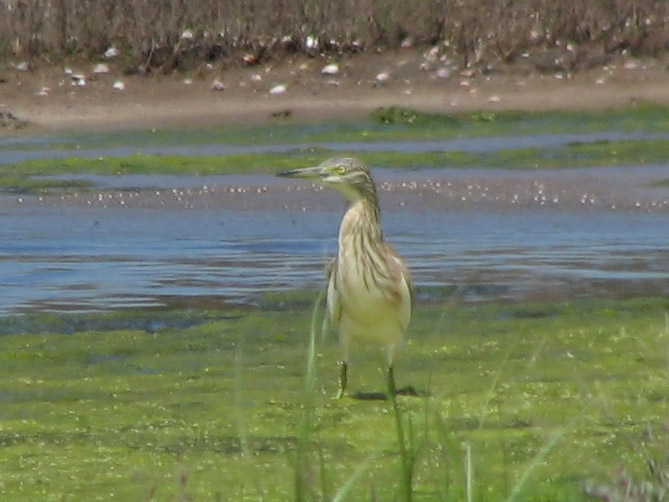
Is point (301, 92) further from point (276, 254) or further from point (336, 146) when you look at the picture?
point (276, 254)

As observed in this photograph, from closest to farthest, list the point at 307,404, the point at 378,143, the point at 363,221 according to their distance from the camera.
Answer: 1. the point at 307,404
2. the point at 363,221
3. the point at 378,143

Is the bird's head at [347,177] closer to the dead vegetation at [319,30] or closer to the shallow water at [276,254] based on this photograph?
the shallow water at [276,254]

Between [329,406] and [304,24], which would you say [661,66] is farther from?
[329,406]

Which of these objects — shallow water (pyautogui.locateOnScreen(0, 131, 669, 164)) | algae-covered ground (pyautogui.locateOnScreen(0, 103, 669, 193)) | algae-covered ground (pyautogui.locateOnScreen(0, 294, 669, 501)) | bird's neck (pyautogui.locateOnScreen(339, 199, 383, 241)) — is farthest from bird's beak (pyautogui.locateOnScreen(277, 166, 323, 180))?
shallow water (pyautogui.locateOnScreen(0, 131, 669, 164))

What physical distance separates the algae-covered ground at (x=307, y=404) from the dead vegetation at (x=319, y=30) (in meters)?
10.9

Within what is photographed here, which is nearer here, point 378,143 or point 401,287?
point 401,287

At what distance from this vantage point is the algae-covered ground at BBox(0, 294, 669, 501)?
5457 millimetres

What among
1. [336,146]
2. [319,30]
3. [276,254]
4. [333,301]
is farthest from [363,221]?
[319,30]

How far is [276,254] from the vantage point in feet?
36.5

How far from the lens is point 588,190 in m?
13.9

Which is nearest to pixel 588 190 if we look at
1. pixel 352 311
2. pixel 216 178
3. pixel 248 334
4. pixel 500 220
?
pixel 500 220

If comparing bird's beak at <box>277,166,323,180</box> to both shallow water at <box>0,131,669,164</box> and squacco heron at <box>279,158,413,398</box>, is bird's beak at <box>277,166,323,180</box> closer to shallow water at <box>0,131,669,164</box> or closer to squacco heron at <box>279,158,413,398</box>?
squacco heron at <box>279,158,413,398</box>

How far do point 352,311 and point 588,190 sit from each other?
7262mm

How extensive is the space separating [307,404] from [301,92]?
15.2 meters
